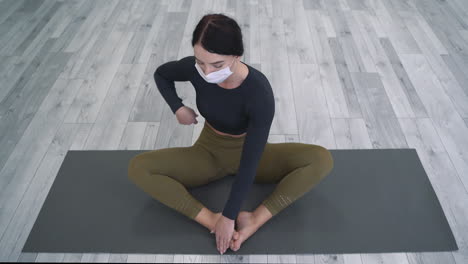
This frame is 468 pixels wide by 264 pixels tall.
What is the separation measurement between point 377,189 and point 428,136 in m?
0.51

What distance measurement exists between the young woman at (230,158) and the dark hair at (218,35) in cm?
10

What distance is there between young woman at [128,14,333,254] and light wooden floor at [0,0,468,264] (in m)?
0.18

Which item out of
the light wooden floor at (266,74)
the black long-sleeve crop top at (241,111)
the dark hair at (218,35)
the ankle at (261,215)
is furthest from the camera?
the light wooden floor at (266,74)

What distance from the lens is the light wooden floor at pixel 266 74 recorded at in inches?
66.1

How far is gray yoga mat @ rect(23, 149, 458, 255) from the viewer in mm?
1402

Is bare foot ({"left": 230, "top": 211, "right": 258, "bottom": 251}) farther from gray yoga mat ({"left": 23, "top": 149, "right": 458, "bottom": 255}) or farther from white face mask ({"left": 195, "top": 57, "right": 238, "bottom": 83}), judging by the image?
white face mask ({"left": 195, "top": 57, "right": 238, "bottom": 83})

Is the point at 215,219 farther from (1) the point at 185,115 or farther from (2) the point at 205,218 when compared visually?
(1) the point at 185,115

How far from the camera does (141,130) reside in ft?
6.30

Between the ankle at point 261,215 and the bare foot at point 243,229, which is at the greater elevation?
the ankle at point 261,215

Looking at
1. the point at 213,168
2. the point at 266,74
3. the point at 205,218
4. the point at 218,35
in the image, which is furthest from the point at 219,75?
the point at 266,74

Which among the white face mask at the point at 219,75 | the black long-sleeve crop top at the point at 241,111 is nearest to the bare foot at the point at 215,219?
the black long-sleeve crop top at the point at 241,111

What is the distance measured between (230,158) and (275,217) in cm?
31

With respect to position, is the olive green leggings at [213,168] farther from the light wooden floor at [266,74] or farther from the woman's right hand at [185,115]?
the light wooden floor at [266,74]

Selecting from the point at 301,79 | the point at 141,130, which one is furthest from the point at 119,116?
the point at 301,79
